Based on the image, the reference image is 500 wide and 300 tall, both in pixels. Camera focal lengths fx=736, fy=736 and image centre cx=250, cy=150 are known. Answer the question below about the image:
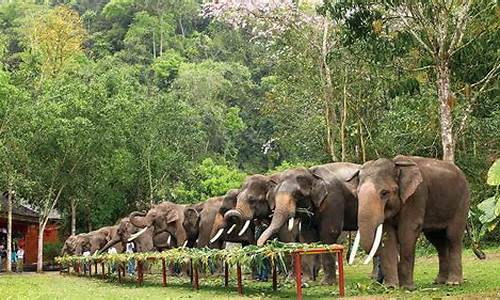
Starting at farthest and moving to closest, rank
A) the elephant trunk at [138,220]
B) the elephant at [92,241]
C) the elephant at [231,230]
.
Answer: the elephant at [92,241], the elephant trunk at [138,220], the elephant at [231,230]

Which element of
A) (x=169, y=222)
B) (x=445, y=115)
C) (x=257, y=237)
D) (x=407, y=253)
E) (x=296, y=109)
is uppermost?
(x=296, y=109)

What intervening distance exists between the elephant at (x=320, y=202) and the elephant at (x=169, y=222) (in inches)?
248

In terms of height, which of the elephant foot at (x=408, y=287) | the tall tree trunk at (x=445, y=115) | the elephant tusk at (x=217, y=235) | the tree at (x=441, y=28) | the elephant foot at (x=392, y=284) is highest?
the tree at (x=441, y=28)

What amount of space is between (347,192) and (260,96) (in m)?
51.9

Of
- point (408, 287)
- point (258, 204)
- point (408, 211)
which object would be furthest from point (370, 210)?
point (258, 204)

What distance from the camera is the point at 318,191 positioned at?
541 inches

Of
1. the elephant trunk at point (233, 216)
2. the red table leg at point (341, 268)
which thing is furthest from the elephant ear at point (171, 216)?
the red table leg at point (341, 268)

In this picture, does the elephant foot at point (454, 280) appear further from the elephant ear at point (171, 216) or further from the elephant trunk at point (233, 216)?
the elephant ear at point (171, 216)

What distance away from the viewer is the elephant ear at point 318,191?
13.7 m

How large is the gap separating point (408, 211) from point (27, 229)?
109ft

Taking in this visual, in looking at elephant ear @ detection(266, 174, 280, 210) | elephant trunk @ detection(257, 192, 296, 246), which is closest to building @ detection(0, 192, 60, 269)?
elephant ear @ detection(266, 174, 280, 210)

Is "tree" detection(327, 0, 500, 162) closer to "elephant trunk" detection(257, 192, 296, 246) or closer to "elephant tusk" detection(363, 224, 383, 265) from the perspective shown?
"elephant trunk" detection(257, 192, 296, 246)

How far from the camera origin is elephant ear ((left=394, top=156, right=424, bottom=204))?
11781 millimetres

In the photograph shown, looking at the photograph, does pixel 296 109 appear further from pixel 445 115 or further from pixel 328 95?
pixel 445 115
